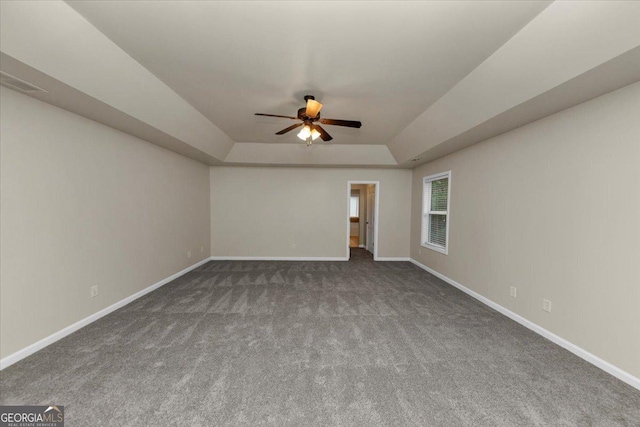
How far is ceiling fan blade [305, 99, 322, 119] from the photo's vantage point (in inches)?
98.7

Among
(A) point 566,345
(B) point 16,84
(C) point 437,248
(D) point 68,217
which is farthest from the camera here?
(C) point 437,248

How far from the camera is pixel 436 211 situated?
4.98 meters

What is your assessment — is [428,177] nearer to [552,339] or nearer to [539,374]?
[552,339]

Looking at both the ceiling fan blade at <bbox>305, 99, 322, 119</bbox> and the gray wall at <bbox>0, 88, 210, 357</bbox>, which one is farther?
the ceiling fan blade at <bbox>305, 99, 322, 119</bbox>

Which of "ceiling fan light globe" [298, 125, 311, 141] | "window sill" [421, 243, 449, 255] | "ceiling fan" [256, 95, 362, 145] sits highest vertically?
"ceiling fan" [256, 95, 362, 145]

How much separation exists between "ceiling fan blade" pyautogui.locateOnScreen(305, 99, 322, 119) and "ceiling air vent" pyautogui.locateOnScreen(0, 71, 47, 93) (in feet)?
7.45

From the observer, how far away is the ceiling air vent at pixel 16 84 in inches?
72.3

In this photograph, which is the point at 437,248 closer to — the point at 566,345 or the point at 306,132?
the point at 566,345

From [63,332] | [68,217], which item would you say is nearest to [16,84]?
[68,217]

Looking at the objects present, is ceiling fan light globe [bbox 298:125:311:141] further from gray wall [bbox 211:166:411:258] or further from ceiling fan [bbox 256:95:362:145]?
gray wall [bbox 211:166:411:258]

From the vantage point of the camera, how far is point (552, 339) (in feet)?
8.04

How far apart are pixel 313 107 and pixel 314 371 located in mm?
2469

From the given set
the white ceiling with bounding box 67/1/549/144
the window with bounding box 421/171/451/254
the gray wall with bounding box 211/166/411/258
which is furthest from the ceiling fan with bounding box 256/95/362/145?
the gray wall with bounding box 211/166/411/258

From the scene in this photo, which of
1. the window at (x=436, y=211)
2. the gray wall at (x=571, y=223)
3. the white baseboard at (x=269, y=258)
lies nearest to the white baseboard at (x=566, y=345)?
the gray wall at (x=571, y=223)
